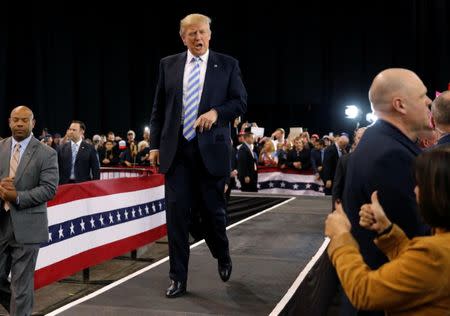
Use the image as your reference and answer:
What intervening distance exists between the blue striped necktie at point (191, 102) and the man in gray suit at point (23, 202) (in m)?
1.01

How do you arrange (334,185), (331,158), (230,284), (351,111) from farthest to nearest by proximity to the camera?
(351,111)
(331,158)
(334,185)
(230,284)

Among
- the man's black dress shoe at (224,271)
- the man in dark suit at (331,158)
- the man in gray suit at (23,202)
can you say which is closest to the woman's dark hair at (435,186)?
the man's black dress shoe at (224,271)

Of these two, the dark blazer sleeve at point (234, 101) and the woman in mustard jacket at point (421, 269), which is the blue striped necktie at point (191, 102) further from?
the woman in mustard jacket at point (421, 269)

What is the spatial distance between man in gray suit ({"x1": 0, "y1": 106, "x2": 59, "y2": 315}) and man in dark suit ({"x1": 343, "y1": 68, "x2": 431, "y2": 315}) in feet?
7.62

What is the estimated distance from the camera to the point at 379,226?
1713mm

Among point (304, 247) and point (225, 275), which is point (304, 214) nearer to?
point (304, 247)

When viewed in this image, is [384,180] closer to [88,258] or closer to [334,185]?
[334,185]

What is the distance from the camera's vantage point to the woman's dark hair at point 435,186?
1.49 meters

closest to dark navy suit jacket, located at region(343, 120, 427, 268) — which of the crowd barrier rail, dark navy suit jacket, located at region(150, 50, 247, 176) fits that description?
dark navy suit jacket, located at region(150, 50, 247, 176)

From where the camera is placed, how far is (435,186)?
1.50 m

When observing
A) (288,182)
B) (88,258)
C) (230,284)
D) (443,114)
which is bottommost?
(288,182)

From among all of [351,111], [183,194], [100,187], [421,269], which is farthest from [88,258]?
[351,111]

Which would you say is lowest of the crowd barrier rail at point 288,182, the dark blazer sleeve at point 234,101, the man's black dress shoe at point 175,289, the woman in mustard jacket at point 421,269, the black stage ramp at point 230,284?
the crowd barrier rail at point 288,182

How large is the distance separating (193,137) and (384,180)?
68.7 inches
